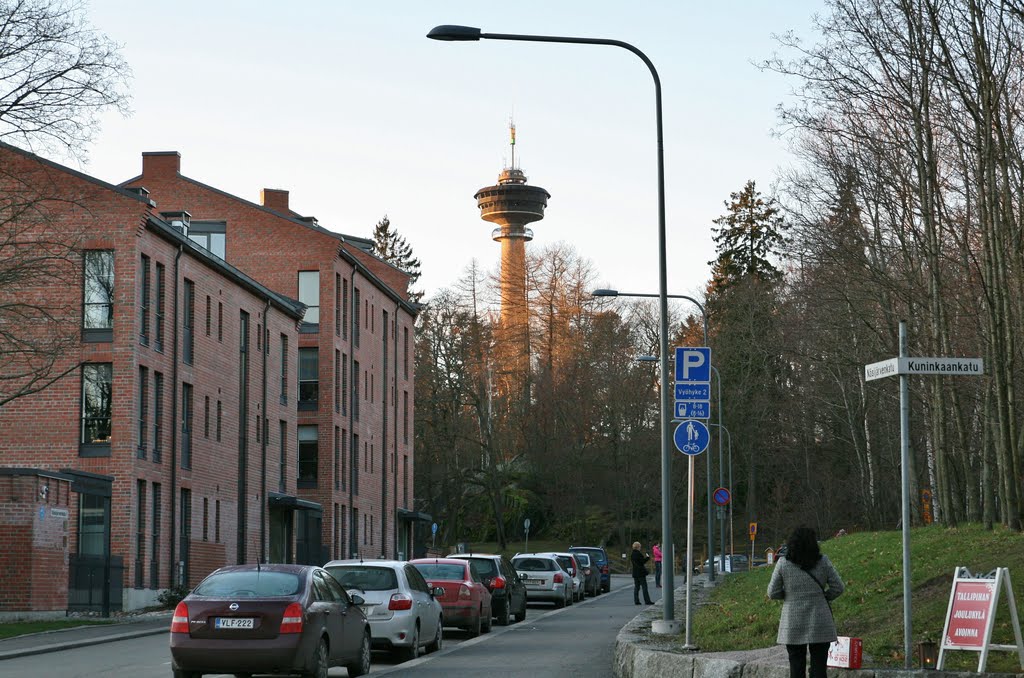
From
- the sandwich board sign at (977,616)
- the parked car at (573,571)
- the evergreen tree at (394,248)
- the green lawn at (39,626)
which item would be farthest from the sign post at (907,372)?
the evergreen tree at (394,248)

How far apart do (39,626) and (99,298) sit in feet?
40.2

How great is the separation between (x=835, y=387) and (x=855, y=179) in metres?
31.3

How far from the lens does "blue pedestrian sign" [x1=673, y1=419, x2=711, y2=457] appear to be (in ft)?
57.7

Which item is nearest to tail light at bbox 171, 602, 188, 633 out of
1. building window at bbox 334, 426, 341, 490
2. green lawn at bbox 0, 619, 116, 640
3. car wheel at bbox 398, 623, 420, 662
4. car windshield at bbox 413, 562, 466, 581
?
car wheel at bbox 398, 623, 420, 662

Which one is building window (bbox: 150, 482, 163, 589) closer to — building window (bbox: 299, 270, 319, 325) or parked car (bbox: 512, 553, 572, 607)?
parked car (bbox: 512, 553, 572, 607)

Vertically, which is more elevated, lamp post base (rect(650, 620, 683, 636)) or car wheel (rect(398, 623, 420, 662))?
lamp post base (rect(650, 620, 683, 636))

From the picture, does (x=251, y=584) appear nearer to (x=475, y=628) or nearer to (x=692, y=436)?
(x=692, y=436)

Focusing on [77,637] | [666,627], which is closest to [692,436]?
[666,627]

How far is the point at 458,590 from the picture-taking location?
25.3 metres

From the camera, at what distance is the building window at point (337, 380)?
58459mm

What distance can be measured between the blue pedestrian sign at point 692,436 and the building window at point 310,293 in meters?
41.3

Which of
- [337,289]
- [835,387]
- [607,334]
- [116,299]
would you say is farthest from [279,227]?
[607,334]

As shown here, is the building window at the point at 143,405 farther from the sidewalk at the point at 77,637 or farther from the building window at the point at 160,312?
the sidewalk at the point at 77,637

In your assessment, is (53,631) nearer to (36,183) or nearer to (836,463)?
(36,183)
